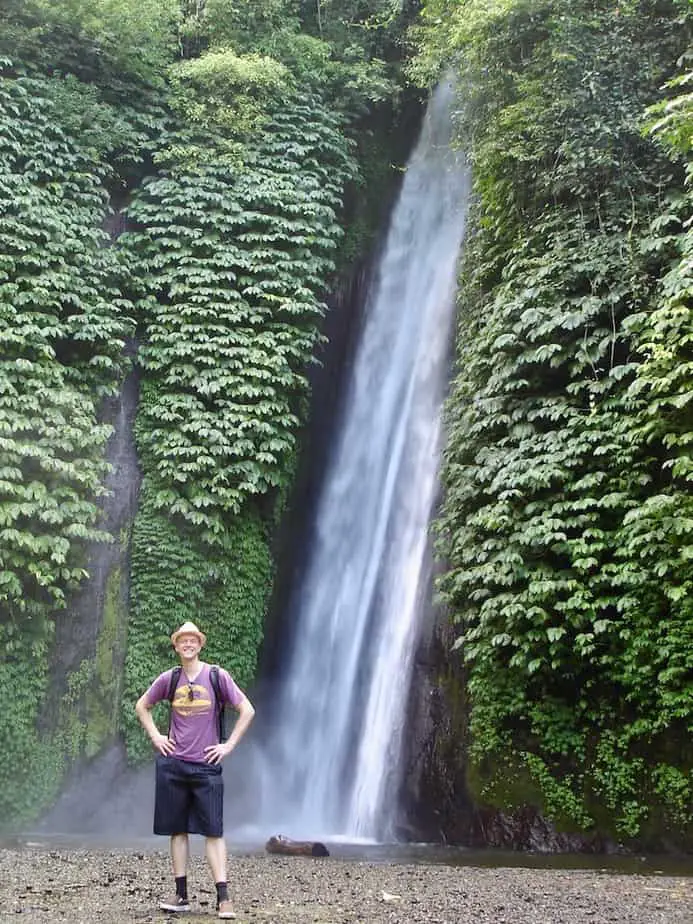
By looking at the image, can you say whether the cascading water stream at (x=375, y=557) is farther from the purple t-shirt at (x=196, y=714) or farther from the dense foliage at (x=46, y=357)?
the purple t-shirt at (x=196, y=714)

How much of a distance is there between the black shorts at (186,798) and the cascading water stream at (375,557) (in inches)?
241

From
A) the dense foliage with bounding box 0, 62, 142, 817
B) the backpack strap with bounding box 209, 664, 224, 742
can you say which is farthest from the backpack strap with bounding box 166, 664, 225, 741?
the dense foliage with bounding box 0, 62, 142, 817

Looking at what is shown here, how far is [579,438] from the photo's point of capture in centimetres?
970

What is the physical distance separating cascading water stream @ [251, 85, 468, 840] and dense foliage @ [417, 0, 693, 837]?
4.58 feet

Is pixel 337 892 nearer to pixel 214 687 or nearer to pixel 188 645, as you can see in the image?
pixel 214 687

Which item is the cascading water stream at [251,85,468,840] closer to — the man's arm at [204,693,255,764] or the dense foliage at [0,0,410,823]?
the dense foliage at [0,0,410,823]

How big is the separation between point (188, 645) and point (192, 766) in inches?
25.5

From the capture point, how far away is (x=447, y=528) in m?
10.9

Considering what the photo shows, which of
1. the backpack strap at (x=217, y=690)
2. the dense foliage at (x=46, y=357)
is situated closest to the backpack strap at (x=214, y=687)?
the backpack strap at (x=217, y=690)

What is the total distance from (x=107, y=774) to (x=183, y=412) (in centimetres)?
506

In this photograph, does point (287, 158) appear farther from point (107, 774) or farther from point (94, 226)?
point (107, 774)

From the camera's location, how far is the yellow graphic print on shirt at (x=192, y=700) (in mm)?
5027

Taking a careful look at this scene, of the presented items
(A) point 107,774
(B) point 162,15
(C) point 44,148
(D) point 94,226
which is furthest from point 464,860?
(B) point 162,15

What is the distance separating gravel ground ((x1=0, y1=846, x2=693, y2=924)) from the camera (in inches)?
205
